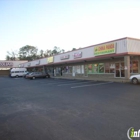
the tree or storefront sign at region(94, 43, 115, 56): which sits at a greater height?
the tree

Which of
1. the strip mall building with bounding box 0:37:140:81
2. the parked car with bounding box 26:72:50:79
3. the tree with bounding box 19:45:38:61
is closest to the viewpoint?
the strip mall building with bounding box 0:37:140:81

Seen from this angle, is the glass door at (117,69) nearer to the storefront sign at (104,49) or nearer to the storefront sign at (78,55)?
the storefront sign at (104,49)

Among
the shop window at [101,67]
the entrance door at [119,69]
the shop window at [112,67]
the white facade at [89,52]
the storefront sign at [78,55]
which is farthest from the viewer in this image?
the storefront sign at [78,55]

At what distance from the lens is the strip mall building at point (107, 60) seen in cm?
1764

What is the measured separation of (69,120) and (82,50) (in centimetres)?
2065

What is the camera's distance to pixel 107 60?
73.6ft

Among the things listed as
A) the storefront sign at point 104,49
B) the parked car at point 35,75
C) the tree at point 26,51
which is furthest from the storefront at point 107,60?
the tree at point 26,51

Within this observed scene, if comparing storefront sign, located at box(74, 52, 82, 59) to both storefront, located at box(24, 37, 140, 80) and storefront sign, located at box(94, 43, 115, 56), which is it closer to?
storefront, located at box(24, 37, 140, 80)

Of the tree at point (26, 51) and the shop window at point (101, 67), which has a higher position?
the tree at point (26, 51)

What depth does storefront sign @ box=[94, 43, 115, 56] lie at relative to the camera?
62.7ft

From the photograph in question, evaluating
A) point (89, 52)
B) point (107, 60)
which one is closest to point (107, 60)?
point (107, 60)

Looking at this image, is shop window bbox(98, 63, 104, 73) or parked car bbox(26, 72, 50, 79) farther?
parked car bbox(26, 72, 50, 79)
